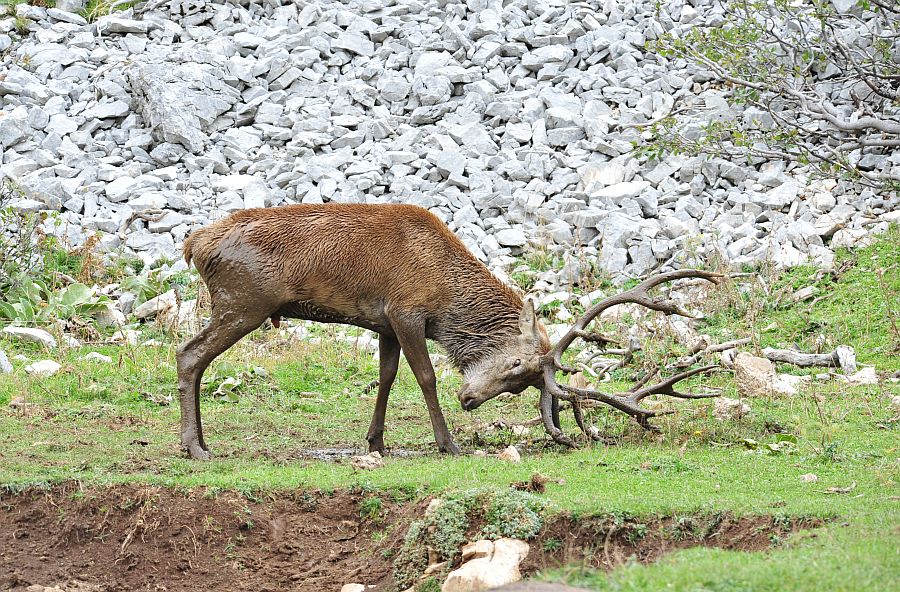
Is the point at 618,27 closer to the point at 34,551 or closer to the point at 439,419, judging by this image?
the point at 439,419

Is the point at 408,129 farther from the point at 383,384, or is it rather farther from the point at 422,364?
the point at 422,364

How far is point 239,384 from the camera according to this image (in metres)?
12.8

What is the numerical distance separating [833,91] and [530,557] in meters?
14.0

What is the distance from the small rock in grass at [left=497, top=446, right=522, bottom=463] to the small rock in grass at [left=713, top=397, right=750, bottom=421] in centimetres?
204

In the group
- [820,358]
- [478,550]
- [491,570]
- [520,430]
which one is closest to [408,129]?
[820,358]

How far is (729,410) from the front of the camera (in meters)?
10.4

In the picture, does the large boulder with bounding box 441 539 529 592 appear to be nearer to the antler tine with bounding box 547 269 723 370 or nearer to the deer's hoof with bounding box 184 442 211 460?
the antler tine with bounding box 547 269 723 370

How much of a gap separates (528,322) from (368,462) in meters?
2.01

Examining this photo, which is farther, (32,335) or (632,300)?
(32,335)

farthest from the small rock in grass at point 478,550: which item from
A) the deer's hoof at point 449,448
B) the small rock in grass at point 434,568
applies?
the deer's hoof at point 449,448

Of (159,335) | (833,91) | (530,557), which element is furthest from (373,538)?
(833,91)

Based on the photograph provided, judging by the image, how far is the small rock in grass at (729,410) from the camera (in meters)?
10.3

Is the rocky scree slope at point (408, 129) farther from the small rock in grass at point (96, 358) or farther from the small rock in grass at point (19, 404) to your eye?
the small rock in grass at point (19, 404)

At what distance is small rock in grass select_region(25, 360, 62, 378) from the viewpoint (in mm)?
12656
